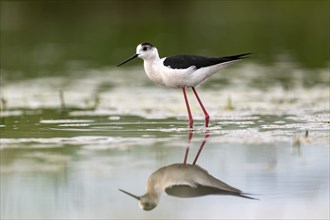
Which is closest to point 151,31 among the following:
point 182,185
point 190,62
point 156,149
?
point 190,62

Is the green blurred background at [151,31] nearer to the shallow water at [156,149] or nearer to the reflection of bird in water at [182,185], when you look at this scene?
the shallow water at [156,149]

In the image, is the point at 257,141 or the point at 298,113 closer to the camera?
the point at 257,141

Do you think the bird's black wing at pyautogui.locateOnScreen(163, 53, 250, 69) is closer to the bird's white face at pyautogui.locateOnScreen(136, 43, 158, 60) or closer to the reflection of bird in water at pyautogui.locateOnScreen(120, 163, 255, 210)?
the bird's white face at pyautogui.locateOnScreen(136, 43, 158, 60)

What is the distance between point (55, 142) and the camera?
7.35 metres

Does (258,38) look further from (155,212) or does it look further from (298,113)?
(155,212)

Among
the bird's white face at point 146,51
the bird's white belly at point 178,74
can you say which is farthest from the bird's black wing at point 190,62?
the bird's white face at point 146,51

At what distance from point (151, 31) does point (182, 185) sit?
56.0 feet

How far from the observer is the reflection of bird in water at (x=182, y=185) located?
205 inches

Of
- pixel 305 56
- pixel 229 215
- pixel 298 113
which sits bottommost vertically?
pixel 229 215

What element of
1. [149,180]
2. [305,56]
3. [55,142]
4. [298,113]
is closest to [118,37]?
[305,56]

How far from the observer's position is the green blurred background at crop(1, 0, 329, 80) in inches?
659

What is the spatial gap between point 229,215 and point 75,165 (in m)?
1.93

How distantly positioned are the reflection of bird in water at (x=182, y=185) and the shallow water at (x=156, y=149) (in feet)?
0.22

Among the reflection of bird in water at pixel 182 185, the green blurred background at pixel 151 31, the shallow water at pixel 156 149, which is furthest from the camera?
the green blurred background at pixel 151 31
